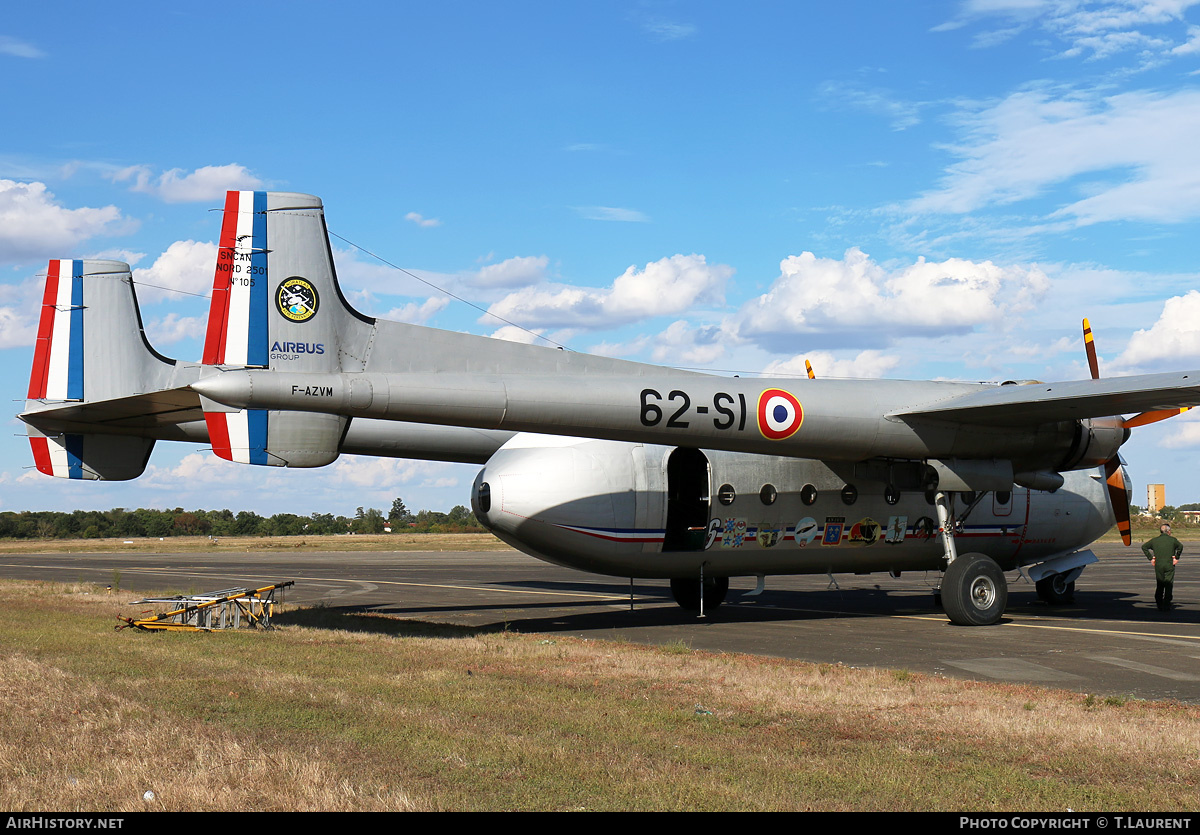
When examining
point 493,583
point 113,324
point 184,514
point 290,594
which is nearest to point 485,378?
point 113,324

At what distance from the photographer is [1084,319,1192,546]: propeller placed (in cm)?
2097

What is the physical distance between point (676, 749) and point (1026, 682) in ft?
20.5

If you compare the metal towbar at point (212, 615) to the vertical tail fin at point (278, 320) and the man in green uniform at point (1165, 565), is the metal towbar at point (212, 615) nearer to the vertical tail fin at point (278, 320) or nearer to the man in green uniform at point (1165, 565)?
the vertical tail fin at point (278, 320)

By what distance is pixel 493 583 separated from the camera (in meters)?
33.3

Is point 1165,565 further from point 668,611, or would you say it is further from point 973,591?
point 668,611

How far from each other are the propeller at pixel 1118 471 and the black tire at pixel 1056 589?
184cm

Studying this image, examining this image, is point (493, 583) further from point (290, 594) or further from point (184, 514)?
point (184, 514)

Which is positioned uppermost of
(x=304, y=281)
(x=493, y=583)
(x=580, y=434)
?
(x=304, y=281)

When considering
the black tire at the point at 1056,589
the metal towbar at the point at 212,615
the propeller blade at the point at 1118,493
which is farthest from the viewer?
the black tire at the point at 1056,589

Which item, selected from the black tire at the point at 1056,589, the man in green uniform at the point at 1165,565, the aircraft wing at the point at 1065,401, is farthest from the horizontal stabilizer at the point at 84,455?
the man in green uniform at the point at 1165,565

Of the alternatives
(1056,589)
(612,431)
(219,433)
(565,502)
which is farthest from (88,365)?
(1056,589)

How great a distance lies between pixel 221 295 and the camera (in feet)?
48.9

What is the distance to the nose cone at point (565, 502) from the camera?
18.4 meters

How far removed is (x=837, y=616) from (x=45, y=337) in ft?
63.9
